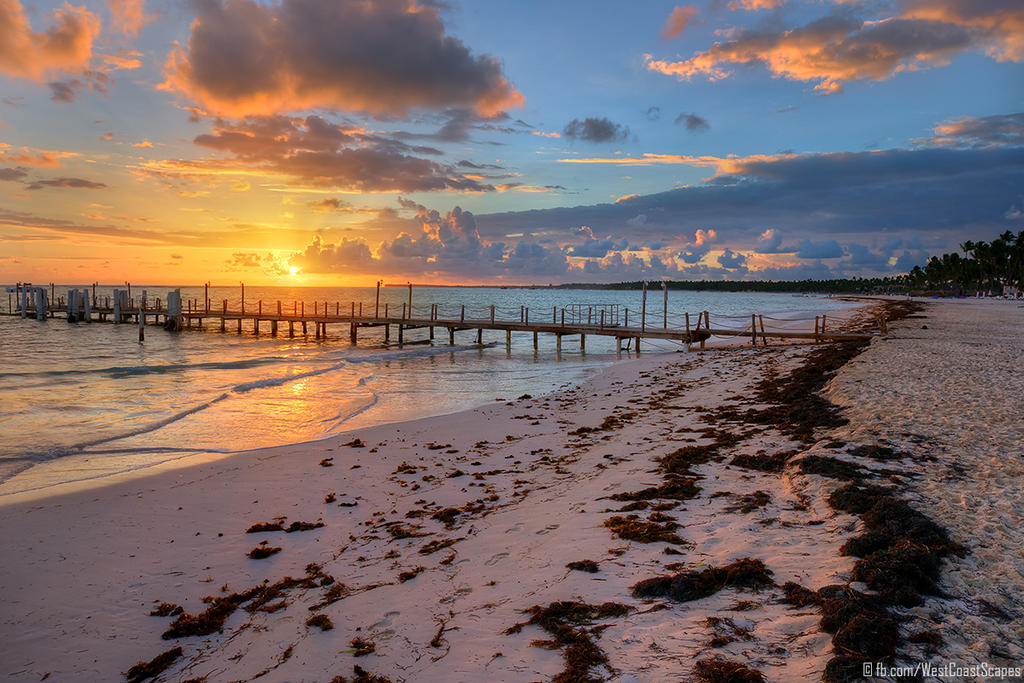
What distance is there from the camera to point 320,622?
15.2 ft

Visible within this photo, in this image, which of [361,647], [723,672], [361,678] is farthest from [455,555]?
[723,672]

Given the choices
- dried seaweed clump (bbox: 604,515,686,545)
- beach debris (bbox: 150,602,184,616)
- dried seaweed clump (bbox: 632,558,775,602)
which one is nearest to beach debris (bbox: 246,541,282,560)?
beach debris (bbox: 150,602,184,616)

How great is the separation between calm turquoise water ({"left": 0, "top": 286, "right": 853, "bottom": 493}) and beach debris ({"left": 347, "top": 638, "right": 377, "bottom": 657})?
846 centimetres

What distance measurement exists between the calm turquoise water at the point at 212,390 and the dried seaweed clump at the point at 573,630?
9579mm

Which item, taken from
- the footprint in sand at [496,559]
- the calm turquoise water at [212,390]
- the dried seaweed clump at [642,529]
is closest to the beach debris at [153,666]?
the footprint in sand at [496,559]

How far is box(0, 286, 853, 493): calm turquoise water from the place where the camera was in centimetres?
1177

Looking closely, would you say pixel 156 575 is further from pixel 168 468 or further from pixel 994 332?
pixel 994 332

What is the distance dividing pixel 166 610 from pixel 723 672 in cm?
523

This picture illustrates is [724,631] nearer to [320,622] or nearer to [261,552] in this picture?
[320,622]

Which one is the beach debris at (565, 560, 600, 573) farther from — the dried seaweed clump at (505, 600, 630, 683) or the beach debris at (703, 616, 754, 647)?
the beach debris at (703, 616, 754, 647)

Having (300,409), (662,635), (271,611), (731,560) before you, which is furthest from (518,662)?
(300,409)

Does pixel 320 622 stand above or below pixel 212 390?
above

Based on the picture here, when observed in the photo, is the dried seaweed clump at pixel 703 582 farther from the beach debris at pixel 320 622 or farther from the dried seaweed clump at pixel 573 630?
the beach debris at pixel 320 622

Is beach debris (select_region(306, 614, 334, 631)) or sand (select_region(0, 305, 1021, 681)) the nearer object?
sand (select_region(0, 305, 1021, 681))
